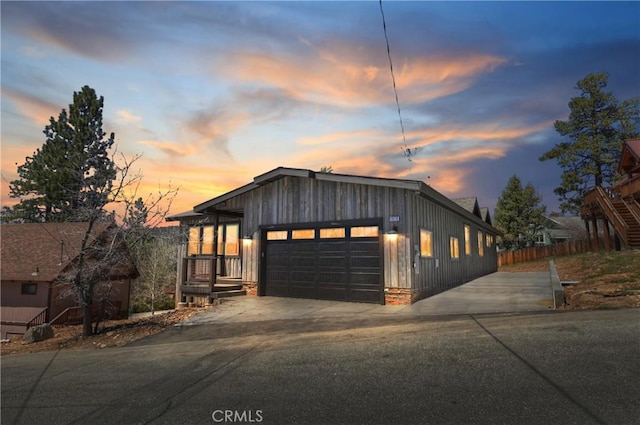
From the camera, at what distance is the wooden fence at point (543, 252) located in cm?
3038

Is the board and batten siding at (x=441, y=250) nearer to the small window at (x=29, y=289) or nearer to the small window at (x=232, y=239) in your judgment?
the small window at (x=232, y=239)

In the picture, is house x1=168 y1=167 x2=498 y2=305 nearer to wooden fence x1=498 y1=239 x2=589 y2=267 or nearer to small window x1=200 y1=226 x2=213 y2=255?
small window x1=200 y1=226 x2=213 y2=255

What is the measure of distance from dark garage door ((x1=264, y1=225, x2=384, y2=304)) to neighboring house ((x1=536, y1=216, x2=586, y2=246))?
46.5 metres

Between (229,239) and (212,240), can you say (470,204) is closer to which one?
(229,239)

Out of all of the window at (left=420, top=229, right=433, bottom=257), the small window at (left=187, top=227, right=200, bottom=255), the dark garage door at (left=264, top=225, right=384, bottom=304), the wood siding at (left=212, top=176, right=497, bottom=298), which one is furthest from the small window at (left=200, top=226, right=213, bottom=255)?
the window at (left=420, top=229, right=433, bottom=257)

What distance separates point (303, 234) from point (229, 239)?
459 centimetres

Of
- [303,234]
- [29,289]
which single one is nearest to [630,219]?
[303,234]

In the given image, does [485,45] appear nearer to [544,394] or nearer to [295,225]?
[295,225]

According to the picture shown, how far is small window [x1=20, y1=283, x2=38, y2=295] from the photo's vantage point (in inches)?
753

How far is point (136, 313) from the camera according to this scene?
995 inches

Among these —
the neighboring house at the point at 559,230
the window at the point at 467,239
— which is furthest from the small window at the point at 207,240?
the neighboring house at the point at 559,230

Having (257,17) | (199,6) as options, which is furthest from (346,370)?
(199,6)

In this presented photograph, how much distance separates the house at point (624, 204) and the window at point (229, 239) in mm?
19836

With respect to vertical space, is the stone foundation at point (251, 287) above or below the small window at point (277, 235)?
below
